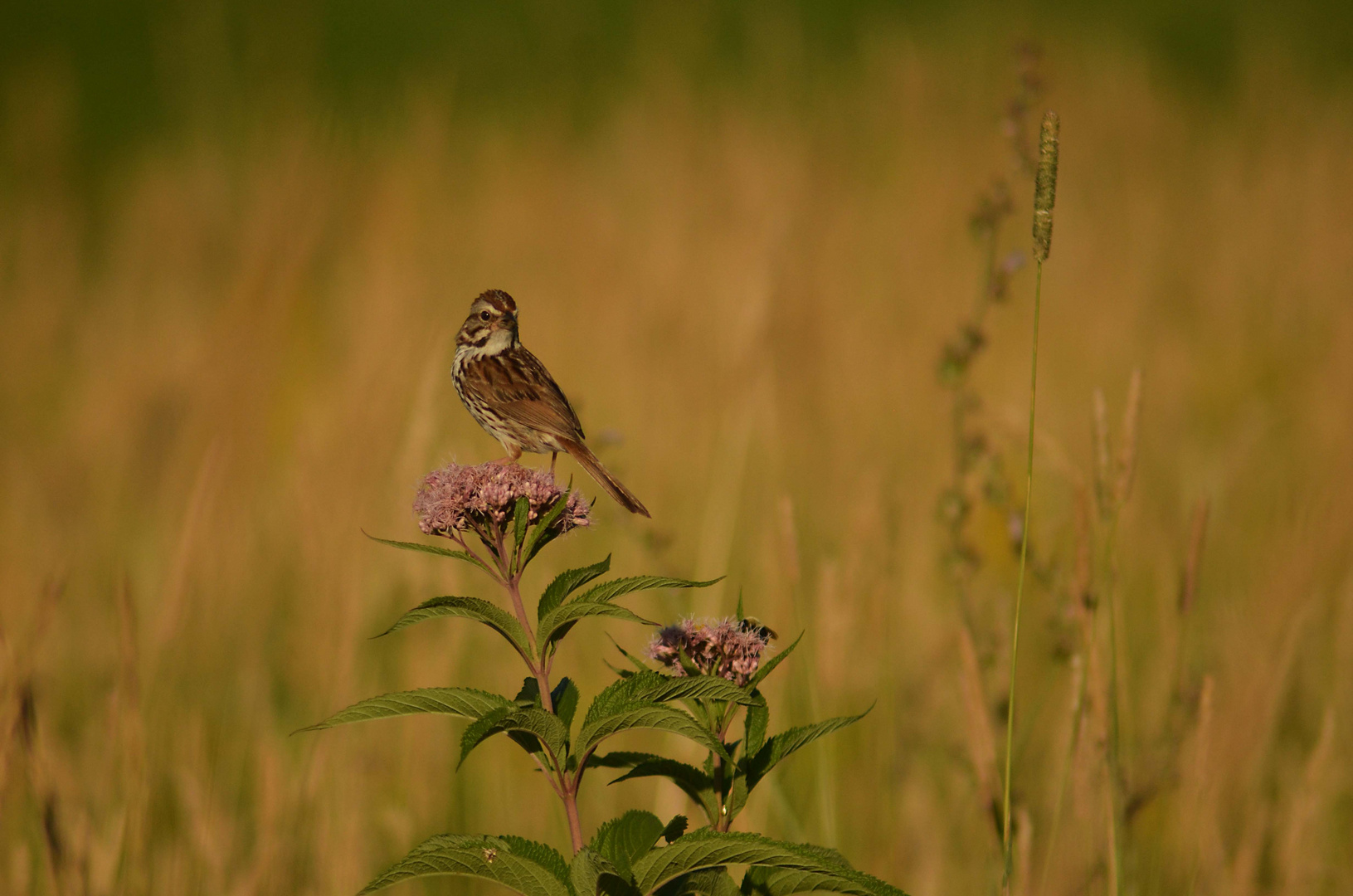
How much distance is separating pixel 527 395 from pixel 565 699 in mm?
1640

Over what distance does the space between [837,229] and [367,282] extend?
387cm

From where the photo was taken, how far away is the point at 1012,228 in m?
9.55

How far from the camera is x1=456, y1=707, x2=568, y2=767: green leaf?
4.93 ft

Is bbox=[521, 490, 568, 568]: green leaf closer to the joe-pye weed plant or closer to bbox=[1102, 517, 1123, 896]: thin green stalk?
the joe-pye weed plant

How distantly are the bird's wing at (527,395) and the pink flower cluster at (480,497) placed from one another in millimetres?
1346

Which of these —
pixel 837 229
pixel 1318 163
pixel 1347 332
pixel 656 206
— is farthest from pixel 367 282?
pixel 1318 163

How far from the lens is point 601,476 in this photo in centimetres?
320

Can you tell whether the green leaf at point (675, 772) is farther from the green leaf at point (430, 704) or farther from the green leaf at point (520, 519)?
the green leaf at point (520, 519)

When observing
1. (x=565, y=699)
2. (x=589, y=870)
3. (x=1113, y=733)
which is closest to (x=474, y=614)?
(x=565, y=699)

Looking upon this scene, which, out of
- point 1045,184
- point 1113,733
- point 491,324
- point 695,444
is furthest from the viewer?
point 695,444

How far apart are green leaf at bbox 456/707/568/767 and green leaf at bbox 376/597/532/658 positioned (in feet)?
0.35

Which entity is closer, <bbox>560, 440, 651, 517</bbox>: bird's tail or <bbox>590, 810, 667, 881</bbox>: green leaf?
<bbox>590, 810, 667, 881</bbox>: green leaf

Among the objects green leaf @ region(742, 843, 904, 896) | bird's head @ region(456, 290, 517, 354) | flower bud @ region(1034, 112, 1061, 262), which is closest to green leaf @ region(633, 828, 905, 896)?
green leaf @ region(742, 843, 904, 896)

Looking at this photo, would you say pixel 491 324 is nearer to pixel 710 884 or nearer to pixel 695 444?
pixel 710 884
